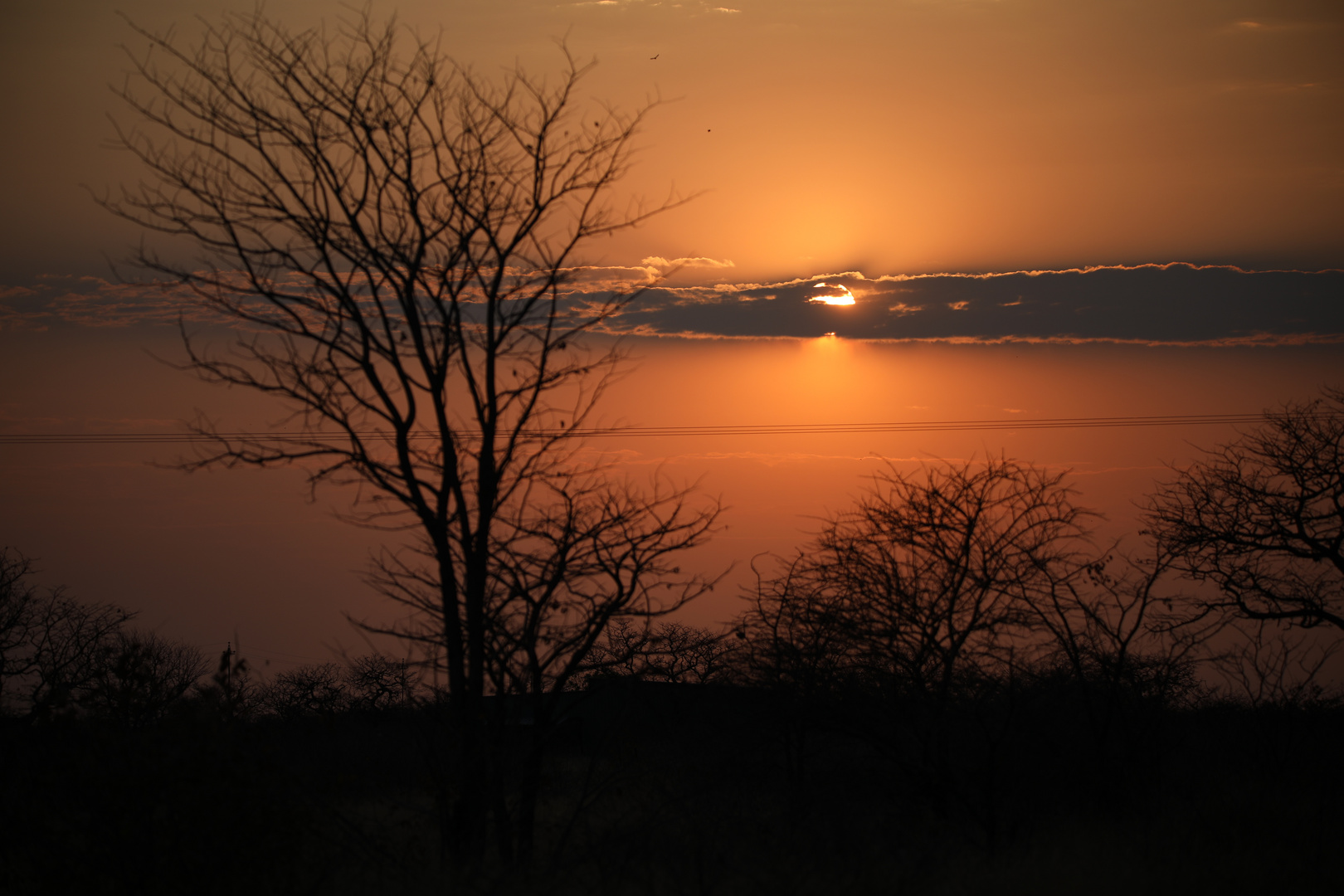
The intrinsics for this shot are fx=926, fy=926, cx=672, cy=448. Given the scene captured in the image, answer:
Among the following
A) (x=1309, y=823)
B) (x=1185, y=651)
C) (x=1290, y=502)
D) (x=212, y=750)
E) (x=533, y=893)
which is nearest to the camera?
(x=212, y=750)

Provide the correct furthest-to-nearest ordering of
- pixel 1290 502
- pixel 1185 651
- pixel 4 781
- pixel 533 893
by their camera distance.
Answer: pixel 1290 502 → pixel 1185 651 → pixel 4 781 → pixel 533 893

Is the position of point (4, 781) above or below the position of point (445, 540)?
below

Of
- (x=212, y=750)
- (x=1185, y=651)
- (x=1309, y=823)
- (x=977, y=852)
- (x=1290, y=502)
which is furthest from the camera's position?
(x=1290, y=502)

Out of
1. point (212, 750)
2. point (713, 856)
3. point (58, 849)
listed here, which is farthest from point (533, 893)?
point (58, 849)

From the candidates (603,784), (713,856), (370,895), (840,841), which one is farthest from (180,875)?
(840,841)

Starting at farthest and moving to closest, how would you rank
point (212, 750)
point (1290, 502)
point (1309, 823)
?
point (1290, 502) → point (1309, 823) → point (212, 750)

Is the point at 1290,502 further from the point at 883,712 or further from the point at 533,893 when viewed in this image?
the point at 533,893

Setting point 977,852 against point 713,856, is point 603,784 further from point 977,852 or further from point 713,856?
point 977,852

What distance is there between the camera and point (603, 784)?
946 cm

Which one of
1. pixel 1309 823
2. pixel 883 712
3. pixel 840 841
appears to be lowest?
pixel 1309 823

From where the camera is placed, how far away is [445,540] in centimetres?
1058

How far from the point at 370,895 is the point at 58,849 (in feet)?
8.99

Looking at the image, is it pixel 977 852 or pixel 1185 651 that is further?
pixel 1185 651

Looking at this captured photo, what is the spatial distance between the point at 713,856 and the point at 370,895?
12.3 feet
